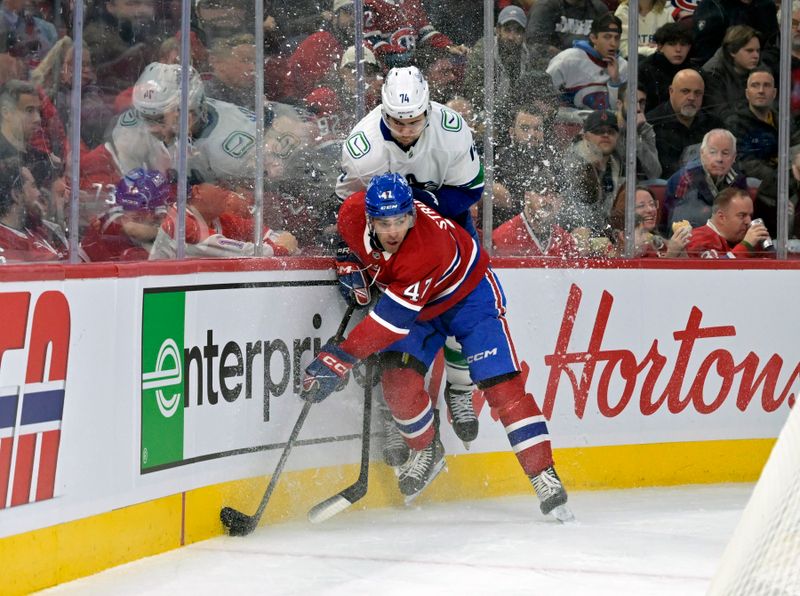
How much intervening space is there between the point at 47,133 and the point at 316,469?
158cm

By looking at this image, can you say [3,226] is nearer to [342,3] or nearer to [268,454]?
[268,454]

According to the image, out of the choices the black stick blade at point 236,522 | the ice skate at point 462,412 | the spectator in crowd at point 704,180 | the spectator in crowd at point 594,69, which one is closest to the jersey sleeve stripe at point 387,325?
the ice skate at point 462,412

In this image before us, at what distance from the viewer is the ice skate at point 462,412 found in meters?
4.81

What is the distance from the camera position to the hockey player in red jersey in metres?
4.23

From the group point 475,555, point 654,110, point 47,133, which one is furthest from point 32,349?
point 654,110

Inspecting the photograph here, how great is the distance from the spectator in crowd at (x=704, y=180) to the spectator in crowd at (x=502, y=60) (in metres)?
0.82

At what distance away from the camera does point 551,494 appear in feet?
14.6

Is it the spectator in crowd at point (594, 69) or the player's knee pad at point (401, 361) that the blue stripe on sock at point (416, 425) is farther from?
the spectator in crowd at point (594, 69)

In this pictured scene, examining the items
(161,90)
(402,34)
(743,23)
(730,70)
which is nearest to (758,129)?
(730,70)

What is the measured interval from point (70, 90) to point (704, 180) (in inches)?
111

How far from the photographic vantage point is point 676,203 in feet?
17.9

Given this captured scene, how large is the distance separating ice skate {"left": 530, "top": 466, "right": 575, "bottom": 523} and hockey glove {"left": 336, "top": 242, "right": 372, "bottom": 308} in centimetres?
85

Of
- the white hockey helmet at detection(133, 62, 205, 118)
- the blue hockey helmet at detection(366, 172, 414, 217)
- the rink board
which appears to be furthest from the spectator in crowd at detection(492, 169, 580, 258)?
the white hockey helmet at detection(133, 62, 205, 118)

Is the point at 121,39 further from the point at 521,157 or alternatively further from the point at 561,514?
the point at 561,514
